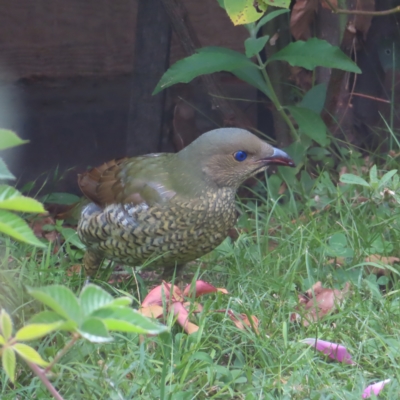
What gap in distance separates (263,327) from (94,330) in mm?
1637

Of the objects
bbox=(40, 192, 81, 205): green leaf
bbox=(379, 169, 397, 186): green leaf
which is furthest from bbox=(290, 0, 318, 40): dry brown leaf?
bbox=(40, 192, 81, 205): green leaf

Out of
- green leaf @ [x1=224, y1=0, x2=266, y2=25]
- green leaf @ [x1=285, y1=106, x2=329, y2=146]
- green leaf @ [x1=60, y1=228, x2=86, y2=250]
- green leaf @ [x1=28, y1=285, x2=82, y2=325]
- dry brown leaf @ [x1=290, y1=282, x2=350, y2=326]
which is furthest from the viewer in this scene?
green leaf @ [x1=285, y1=106, x2=329, y2=146]

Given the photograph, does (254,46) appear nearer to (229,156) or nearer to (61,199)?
(229,156)

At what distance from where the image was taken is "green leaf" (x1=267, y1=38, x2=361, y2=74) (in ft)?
12.0

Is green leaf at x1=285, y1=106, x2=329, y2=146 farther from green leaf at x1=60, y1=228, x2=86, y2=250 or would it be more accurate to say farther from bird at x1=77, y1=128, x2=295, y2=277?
green leaf at x1=60, y1=228, x2=86, y2=250

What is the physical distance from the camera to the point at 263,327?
2.82 metres

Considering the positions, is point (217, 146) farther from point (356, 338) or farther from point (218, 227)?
point (356, 338)

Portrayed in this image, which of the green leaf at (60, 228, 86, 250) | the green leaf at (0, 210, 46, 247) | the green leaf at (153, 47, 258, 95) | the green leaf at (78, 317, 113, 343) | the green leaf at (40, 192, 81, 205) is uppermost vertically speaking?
the green leaf at (0, 210, 46, 247)

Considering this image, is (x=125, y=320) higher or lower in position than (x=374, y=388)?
higher

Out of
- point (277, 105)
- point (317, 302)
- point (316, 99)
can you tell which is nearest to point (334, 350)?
point (317, 302)

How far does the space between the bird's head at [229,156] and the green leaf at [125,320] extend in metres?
1.92

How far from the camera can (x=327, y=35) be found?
15.0ft

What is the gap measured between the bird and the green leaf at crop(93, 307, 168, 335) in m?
1.71

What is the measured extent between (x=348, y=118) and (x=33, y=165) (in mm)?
2179
